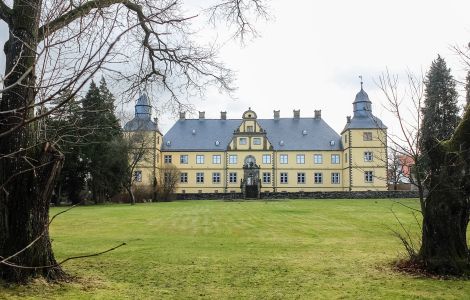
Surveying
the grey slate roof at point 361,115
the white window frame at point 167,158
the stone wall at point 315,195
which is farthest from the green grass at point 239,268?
the white window frame at point 167,158

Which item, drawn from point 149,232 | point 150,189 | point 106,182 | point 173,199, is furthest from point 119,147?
point 149,232

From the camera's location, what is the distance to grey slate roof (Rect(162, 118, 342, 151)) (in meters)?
63.2

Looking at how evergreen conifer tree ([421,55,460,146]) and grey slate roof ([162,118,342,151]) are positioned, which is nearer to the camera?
evergreen conifer tree ([421,55,460,146])

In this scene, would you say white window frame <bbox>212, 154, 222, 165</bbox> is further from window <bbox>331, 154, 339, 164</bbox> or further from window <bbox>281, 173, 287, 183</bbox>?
window <bbox>331, 154, 339, 164</bbox>

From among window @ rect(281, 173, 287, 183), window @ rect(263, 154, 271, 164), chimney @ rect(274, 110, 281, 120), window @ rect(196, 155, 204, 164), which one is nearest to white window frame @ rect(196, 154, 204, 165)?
window @ rect(196, 155, 204, 164)

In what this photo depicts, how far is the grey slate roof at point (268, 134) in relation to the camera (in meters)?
63.2

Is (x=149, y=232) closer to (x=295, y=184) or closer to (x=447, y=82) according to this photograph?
(x=447, y=82)

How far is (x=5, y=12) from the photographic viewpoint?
20.2ft

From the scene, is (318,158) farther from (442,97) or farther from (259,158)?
(442,97)

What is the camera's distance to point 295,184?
62906 millimetres

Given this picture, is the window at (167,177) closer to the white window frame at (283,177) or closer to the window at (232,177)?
the window at (232,177)

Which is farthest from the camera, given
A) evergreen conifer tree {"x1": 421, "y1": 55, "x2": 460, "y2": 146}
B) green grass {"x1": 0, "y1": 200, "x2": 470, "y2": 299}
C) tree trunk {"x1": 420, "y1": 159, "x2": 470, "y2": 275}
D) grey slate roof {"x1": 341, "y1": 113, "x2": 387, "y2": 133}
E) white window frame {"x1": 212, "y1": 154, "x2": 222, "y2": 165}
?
white window frame {"x1": 212, "y1": 154, "x2": 222, "y2": 165}

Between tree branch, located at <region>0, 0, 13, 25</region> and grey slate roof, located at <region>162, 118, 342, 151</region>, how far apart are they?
56983mm

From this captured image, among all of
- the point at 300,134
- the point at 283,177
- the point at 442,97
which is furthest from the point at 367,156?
the point at 442,97
